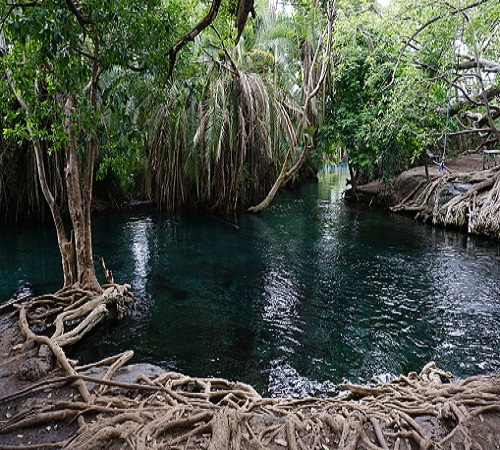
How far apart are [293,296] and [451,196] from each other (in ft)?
28.9

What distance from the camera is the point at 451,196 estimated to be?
13078 mm

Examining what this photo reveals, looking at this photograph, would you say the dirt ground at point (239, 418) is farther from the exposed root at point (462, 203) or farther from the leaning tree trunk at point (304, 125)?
the leaning tree trunk at point (304, 125)

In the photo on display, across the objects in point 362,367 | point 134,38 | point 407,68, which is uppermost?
point 407,68

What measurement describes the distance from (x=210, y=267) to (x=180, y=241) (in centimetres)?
263

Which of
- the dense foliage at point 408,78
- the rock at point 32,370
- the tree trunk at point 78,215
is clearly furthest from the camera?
the dense foliage at point 408,78

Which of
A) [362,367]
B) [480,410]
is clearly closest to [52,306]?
[362,367]

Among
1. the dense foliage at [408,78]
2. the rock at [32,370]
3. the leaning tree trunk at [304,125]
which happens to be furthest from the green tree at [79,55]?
the leaning tree trunk at [304,125]

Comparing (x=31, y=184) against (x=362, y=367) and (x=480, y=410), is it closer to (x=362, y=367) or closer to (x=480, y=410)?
(x=362, y=367)

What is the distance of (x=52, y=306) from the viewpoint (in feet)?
19.3

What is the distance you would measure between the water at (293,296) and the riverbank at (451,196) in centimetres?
75

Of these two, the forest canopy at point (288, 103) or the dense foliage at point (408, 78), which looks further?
the forest canopy at point (288, 103)

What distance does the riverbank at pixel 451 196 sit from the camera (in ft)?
36.1

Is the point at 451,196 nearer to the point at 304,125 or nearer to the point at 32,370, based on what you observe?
the point at 304,125

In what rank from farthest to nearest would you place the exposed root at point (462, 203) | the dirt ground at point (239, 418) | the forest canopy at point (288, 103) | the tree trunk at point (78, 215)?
1. the exposed root at point (462, 203)
2. the forest canopy at point (288, 103)
3. the tree trunk at point (78, 215)
4. the dirt ground at point (239, 418)
